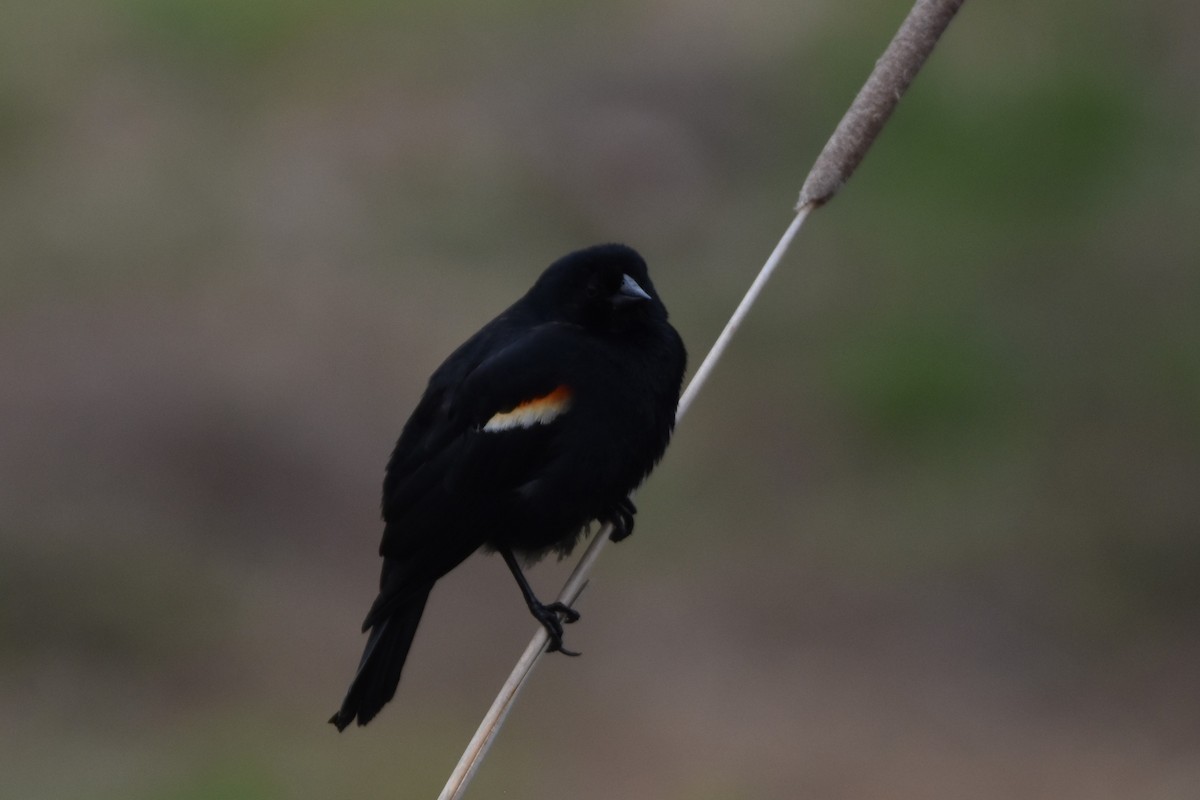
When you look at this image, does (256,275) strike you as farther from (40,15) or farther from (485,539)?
(485,539)

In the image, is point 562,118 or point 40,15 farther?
point 40,15

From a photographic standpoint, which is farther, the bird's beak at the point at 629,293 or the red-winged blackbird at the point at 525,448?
the bird's beak at the point at 629,293

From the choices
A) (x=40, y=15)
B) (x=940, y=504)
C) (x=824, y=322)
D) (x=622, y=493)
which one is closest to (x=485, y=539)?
(x=622, y=493)

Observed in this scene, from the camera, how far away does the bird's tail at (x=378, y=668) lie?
100 inches

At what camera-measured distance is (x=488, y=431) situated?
8.82 feet

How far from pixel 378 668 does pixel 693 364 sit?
360 cm

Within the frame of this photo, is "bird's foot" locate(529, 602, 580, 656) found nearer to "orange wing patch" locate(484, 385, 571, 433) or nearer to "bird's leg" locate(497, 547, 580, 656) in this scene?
"bird's leg" locate(497, 547, 580, 656)

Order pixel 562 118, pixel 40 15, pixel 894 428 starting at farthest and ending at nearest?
pixel 40 15, pixel 562 118, pixel 894 428

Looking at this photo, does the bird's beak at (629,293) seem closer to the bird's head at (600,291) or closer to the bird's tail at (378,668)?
the bird's head at (600,291)

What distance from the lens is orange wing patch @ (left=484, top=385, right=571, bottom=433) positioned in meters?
2.69

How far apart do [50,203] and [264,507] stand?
1.90 metres

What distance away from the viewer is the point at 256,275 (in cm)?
613

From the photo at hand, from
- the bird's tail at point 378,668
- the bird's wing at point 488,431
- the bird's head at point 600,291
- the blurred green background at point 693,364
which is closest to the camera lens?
the bird's tail at point 378,668

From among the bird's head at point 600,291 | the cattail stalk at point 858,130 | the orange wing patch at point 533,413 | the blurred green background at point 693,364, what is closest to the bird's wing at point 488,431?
the orange wing patch at point 533,413
